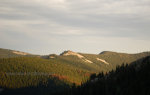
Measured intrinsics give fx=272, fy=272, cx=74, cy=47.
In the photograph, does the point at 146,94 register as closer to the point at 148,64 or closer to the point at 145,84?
the point at 145,84

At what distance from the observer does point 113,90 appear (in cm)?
16675

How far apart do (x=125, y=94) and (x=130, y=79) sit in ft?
59.4

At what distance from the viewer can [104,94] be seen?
172375 millimetres

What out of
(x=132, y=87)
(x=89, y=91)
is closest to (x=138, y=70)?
(x=132, y=87)

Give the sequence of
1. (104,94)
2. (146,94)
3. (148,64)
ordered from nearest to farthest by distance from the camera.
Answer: (146,94)
(148,64)
(104,94)

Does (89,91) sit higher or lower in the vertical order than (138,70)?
lower

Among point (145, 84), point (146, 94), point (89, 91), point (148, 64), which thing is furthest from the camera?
point (89, 91)

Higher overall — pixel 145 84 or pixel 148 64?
pixel 148 64

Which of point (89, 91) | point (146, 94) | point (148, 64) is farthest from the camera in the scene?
point (89, 91)

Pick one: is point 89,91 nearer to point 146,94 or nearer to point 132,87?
point 132,87

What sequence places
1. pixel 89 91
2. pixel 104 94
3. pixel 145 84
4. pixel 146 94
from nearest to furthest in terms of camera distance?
pixel 146 94 < pixel 145 84 < pixel 104 94 < pixel 89 91

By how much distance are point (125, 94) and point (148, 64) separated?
25.6 metres

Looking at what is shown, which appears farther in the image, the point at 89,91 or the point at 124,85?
the point at 89,91

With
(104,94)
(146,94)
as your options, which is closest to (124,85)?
(104,94)
